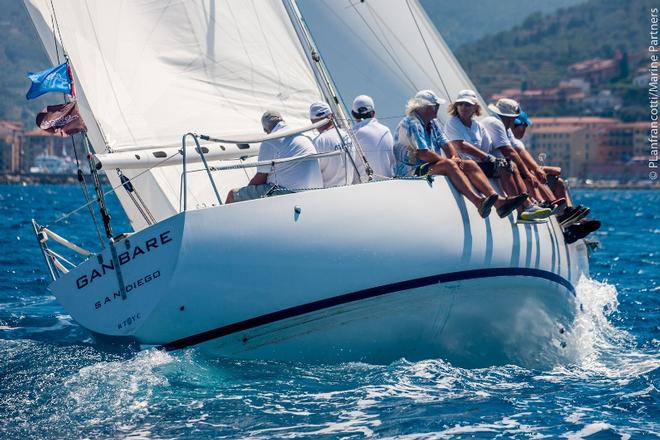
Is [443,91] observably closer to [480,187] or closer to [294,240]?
[480,187]

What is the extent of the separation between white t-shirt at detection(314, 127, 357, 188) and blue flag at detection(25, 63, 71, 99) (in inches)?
67.0

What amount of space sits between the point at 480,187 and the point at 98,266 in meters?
2.46

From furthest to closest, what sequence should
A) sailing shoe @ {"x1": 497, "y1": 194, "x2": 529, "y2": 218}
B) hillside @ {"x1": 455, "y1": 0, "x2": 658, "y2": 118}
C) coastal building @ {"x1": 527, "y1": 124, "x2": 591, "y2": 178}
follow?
hillside @ {"x1": 455, "y1": 0, "x2": 658, "y2": 118} → coastal building @ {"x1": 527, "y1": 124, "x2": 591, "y2": 178} → sailing shoe @ {"x1": 497, "y1": 194, "x2": 529, "y2": 218}

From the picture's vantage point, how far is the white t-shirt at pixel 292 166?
7.83 metres

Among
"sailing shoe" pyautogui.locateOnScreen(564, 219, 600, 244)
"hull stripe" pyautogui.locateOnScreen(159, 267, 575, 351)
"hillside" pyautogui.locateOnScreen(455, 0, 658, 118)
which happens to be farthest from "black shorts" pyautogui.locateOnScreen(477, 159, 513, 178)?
"hillside" pyautogui.locateOnScreen(455, 0, 658, 118)

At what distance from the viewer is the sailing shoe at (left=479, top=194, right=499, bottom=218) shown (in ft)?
25.0

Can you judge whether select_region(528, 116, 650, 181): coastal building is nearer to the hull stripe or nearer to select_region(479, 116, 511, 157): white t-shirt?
select_region(479, 116, 511, 157): white t-shirt

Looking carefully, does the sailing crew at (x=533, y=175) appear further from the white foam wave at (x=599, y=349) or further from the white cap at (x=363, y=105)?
the white cap at (x=363, y=105)

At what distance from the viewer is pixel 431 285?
7.46m

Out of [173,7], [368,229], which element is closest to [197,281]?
[368,229]

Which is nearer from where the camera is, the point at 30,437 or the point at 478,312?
the point at 30,437

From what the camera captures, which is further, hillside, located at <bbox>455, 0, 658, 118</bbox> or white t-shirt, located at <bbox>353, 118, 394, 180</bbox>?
hillside, located at <bbox>455, 0, 658, 118</bbox>

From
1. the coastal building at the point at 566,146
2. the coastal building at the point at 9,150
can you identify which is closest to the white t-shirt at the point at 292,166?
the coastal building at the point at 566,146

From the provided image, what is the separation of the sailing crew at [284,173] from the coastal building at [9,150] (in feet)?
354
